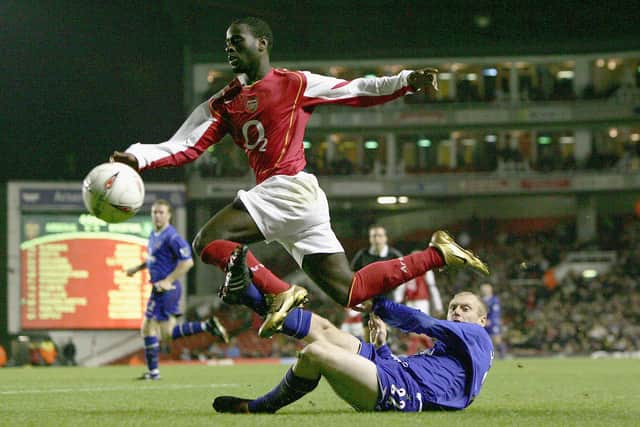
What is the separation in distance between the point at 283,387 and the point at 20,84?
29.3 meters

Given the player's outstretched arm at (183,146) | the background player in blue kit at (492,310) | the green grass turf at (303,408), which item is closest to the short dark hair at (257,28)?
the player's outstretched arm at (183,146)

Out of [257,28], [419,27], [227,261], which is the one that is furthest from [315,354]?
[419,27]

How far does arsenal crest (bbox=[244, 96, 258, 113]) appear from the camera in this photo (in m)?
6.38

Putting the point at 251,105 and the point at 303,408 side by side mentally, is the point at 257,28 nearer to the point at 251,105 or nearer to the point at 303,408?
the point at 251,105

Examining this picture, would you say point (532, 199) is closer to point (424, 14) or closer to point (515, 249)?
point (515, 249)

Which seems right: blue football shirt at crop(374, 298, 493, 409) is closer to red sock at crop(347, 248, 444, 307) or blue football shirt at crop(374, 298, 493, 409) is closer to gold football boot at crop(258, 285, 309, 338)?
red sock at crop(347, 248, 444, 307)

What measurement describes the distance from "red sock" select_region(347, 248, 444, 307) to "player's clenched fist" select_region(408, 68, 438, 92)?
1.06m

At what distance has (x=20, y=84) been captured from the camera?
107ft

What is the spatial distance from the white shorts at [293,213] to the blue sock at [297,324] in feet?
1.33

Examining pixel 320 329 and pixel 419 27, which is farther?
pixel 419 27

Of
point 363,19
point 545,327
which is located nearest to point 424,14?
point 363,19

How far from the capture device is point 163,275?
1238 centimetres

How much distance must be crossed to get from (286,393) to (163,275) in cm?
707

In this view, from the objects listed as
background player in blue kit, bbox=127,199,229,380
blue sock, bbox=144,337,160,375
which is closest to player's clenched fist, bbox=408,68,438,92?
background player in blue kit, bbox=127,199,229,380
